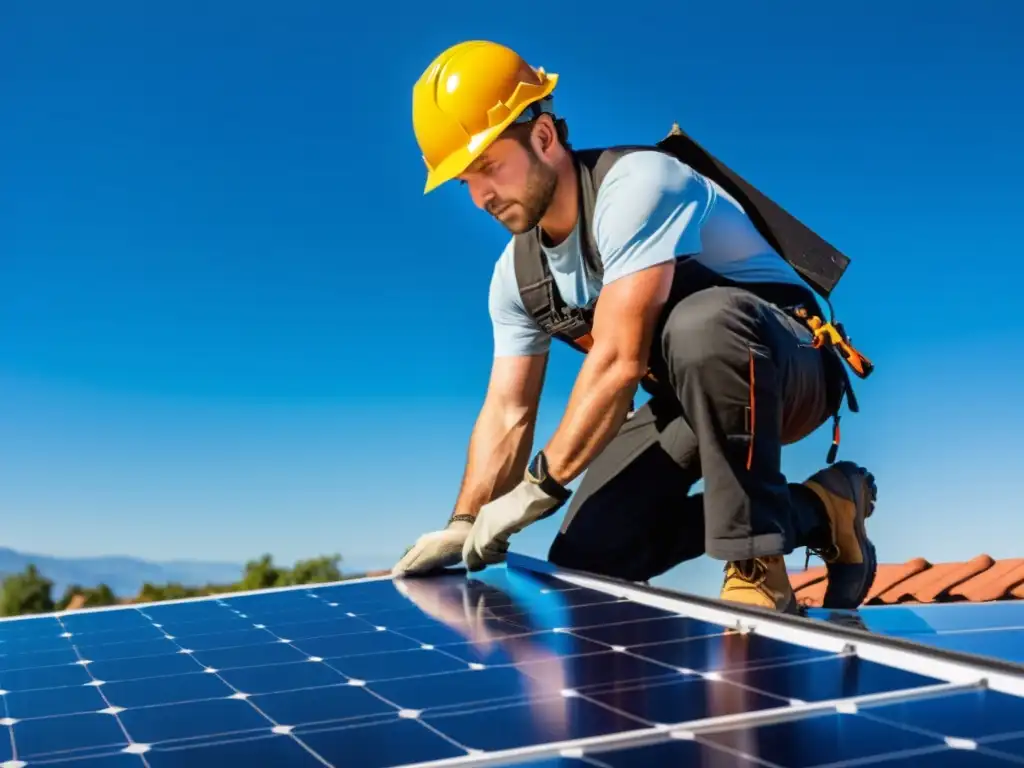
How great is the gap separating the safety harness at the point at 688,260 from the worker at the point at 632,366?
2 cm

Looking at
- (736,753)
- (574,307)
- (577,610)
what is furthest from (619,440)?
(736,753)

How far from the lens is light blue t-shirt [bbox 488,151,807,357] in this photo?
438 cm

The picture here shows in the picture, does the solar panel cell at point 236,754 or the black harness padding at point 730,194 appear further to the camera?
the black harness padding at point 730,194

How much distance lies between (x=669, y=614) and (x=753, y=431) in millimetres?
1132

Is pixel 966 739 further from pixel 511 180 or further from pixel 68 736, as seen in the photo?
pixel 511 180

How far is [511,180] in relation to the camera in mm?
4715

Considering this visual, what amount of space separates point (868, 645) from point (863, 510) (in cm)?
243

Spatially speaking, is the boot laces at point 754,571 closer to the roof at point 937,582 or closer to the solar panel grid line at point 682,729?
the solar panel grid line at point 682,729

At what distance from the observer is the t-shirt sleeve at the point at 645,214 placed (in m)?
4.37

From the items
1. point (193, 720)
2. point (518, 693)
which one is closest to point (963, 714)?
point (518, 693)

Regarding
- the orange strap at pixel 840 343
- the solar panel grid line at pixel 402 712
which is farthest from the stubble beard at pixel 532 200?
the solar panel grid line at pixel 402 712

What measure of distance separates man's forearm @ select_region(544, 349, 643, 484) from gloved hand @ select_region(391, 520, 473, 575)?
773mm

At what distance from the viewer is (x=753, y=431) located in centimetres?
423

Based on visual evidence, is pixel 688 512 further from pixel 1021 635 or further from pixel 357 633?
pixel 357 633
